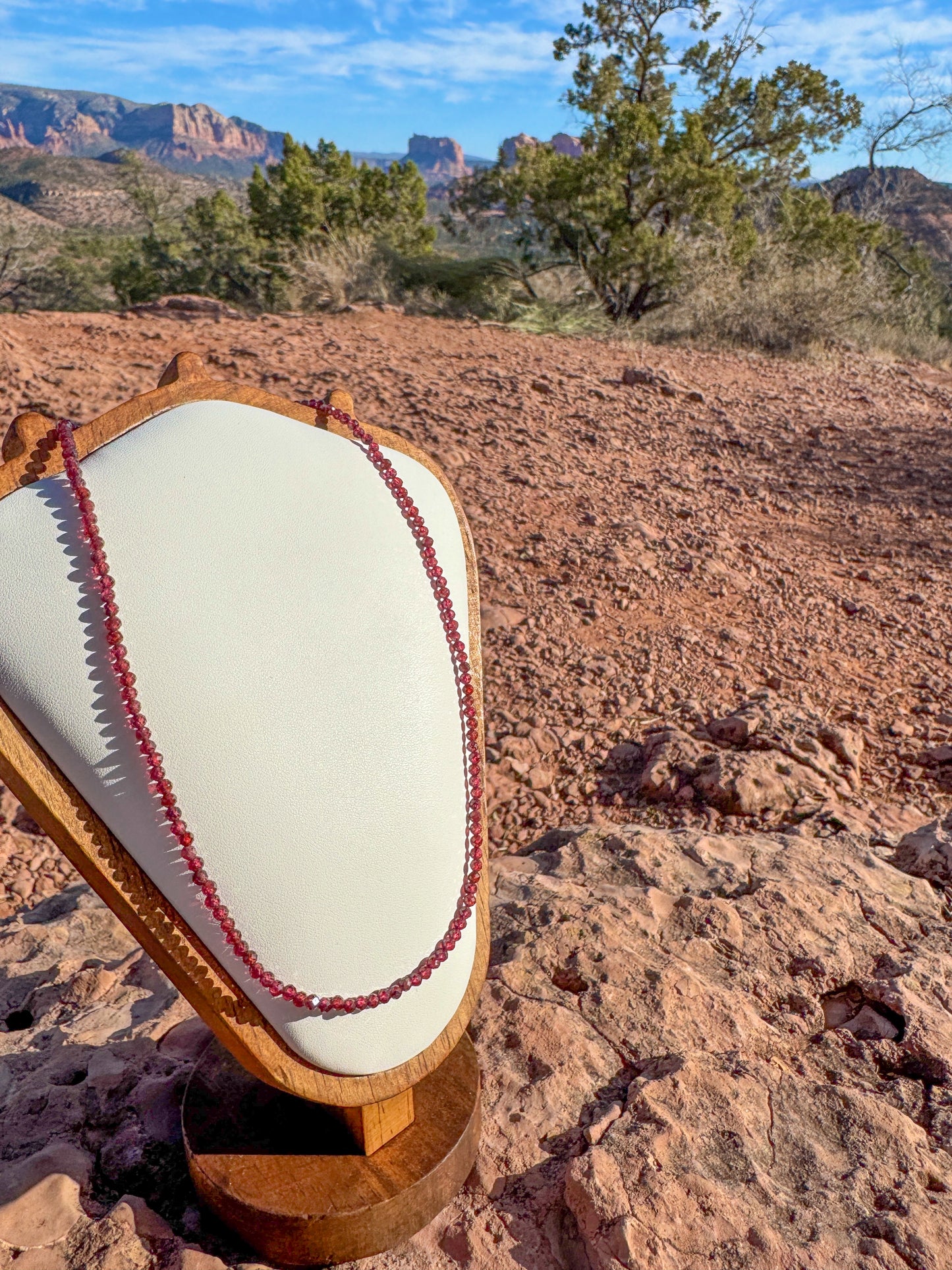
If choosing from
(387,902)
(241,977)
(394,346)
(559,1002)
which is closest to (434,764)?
(387,902)

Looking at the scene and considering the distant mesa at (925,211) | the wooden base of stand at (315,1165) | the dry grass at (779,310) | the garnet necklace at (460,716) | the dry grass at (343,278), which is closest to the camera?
the garnet necklace at (460,716)

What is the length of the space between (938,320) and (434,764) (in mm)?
12246

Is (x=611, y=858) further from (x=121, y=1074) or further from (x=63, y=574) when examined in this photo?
(x=63, y=574)

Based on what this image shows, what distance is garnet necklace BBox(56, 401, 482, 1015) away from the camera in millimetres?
875

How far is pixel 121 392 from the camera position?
4.38 m

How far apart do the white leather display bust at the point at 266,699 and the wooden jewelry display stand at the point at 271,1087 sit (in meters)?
0.02

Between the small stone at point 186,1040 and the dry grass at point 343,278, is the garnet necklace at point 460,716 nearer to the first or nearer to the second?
the small stone at point 186,1040

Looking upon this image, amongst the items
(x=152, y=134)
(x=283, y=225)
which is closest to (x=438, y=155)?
(x=152, y=134)

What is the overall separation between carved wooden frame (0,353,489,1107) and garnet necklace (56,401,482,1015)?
4cm

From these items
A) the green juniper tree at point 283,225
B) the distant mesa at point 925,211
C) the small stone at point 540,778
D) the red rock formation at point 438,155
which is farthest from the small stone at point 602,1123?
the red rock formation at point 438,155

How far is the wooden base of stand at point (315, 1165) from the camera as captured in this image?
3.38ft

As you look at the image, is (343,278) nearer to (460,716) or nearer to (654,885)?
(654,885)

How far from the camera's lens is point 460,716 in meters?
1.09

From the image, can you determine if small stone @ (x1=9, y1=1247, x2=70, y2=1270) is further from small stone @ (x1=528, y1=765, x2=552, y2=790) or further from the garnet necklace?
small stone @ (x1=528, y1=765, x2=552, y2=790)
